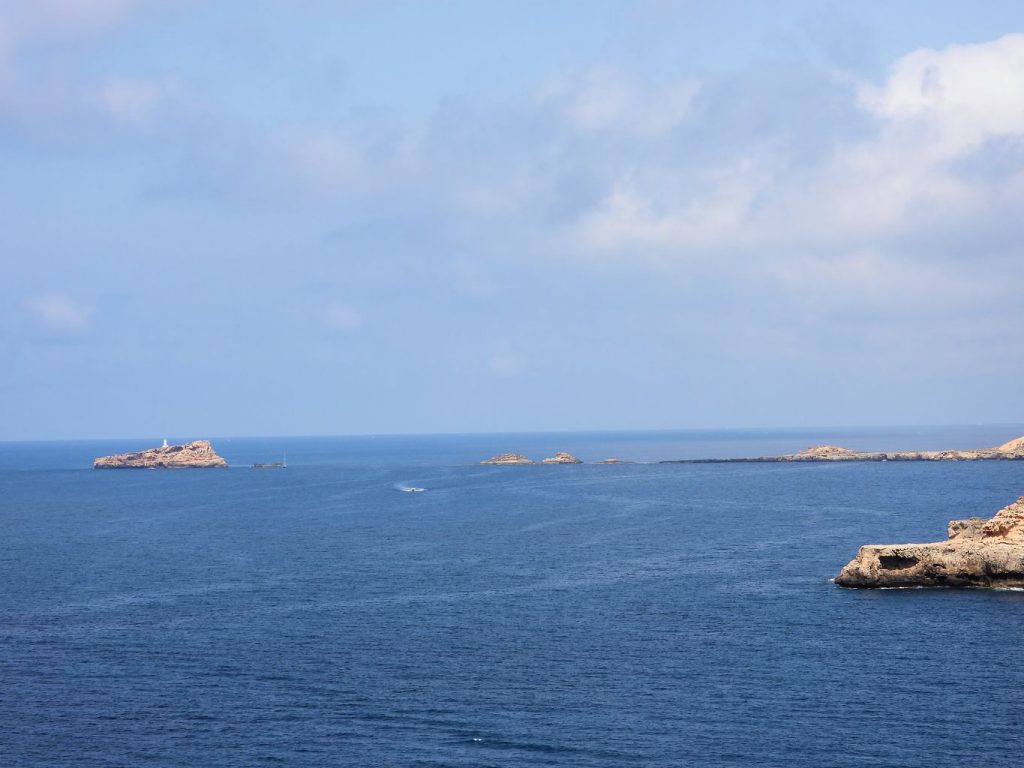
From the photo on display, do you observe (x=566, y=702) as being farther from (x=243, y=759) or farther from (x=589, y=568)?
(x=589, y=568)

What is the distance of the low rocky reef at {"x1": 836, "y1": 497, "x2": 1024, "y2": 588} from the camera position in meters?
93.1

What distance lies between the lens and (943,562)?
94250mm

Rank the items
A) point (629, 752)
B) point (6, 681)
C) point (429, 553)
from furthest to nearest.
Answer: point (429, 553), point (6, 681), point (629, 752)

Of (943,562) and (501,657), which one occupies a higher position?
(943,562)

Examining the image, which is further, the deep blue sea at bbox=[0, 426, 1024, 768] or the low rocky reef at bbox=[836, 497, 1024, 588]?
the low rocky reef at bbox=[836, 497, 1024, 588]

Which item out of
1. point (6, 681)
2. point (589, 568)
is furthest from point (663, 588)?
point (6, 681)

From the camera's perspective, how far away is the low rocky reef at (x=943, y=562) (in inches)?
3664

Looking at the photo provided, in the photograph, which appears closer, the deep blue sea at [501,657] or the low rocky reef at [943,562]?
the deep blue sea at [501,657]

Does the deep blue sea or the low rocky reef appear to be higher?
the low rocky reef

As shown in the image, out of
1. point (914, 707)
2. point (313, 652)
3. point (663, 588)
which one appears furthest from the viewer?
point (663, 588)

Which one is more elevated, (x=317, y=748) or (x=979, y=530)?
(x=979, y=530)

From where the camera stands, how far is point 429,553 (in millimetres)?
123375

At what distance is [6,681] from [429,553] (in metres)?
59.7

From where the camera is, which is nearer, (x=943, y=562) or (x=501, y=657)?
(x=501, y=657)
